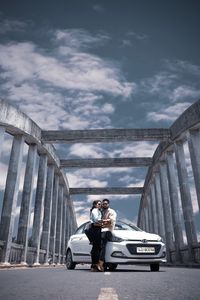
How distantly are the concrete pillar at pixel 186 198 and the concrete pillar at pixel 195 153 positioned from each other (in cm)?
194

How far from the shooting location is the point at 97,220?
6676 mm

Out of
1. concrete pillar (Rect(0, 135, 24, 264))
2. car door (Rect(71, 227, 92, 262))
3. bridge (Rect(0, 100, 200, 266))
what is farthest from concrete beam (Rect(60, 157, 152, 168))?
car door (Rect(71, 227, 92, 262))

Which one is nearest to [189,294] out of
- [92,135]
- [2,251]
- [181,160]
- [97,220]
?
[97,220]

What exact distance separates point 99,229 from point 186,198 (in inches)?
418

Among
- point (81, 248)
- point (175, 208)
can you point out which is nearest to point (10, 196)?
point (81, 248)

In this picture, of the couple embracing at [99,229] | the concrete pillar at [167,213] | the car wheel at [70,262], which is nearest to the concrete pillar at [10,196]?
the car wheel at [70,262]

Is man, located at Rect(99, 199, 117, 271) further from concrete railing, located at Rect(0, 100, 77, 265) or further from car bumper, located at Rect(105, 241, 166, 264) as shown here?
concrete railing, located at Rect(0, 100, 77, 265)

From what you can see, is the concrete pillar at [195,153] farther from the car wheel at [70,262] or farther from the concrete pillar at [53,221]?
the concrete pillar at [53,221]

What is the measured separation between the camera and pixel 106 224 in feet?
22.2

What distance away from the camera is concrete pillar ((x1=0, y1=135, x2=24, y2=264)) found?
14.2m

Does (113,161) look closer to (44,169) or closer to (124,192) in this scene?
(44,169)

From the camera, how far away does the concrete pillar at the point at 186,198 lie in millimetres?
15062

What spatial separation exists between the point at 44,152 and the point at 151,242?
15146 millimetres

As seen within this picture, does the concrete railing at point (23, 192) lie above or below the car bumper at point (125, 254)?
above
